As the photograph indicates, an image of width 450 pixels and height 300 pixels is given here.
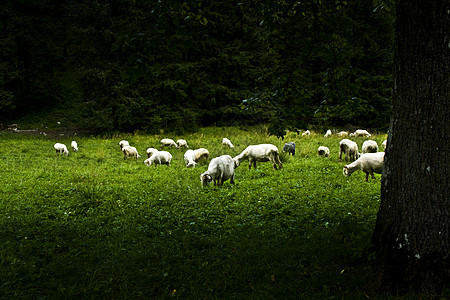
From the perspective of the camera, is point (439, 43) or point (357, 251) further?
point (357, 251)

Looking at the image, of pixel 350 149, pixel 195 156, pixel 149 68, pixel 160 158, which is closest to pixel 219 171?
pixel 195 156

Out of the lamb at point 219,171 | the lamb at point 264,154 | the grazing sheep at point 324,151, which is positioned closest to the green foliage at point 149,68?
the grazing sheep at point 324,151

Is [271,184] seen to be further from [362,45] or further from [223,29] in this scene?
[362,45]

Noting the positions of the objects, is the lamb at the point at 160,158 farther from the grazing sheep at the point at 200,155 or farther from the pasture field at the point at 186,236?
the pasture field at the point at 186,236

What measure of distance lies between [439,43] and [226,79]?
27.2 metres

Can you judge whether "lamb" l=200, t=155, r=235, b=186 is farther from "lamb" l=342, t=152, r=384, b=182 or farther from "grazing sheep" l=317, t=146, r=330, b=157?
"grazing sheep" l=317, t=146, r=330, b=157

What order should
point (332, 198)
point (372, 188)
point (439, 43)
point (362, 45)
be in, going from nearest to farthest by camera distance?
point (439, 43), point (332, 198), point (372, 188), point (362, 45)

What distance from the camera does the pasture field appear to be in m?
3.97

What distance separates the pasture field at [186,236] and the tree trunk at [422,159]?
19.6 inches

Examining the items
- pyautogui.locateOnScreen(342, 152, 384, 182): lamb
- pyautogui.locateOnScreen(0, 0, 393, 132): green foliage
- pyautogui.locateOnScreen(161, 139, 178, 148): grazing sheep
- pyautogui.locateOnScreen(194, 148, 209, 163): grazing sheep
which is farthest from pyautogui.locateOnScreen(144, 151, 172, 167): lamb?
pyautogui.locateOnScreen(342, 152, 384, 182): lamb

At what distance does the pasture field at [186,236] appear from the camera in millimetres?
3967

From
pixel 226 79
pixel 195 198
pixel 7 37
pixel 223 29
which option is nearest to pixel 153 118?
pixel 226 79

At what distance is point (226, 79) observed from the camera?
29.9 meters

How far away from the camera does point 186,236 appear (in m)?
5.68
